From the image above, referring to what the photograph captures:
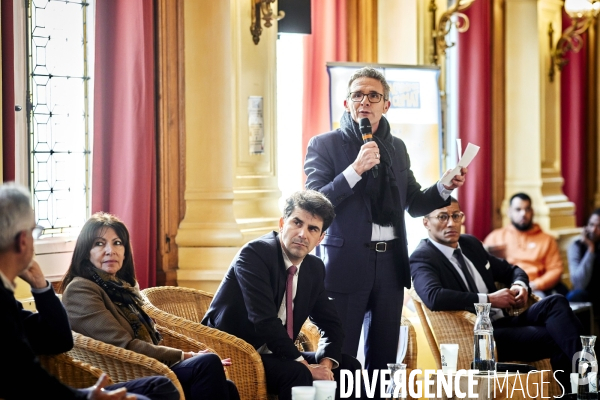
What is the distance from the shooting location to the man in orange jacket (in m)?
5.71

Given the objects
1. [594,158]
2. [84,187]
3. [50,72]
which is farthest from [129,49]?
[594,158]

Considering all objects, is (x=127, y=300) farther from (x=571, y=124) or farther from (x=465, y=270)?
(x=571, y=124)

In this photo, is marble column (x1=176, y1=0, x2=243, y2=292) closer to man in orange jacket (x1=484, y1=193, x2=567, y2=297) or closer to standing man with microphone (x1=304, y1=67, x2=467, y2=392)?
standing man with microphone (x1=304, y1=67, x2=467, y2=392)

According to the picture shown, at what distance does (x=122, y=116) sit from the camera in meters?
3.95

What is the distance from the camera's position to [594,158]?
24.9 ft

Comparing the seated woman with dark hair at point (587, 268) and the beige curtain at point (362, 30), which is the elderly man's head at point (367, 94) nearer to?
the beige curtain at point (362, 30)

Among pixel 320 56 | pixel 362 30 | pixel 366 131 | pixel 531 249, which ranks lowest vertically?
pixel 531 249

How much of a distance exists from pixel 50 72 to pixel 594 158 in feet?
17.4

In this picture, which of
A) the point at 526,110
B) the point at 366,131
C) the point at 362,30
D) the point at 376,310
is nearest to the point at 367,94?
the point at 366,131

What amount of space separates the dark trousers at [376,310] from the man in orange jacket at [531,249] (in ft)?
8.47

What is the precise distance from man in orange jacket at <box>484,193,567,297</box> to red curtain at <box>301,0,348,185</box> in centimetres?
156

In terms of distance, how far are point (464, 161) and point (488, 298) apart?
89 centimetres

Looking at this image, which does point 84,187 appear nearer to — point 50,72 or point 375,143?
point 50,72

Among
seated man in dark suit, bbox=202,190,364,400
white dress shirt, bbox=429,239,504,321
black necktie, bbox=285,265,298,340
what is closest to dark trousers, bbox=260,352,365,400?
seated man in dark suit, bbox=202,190,364,400
